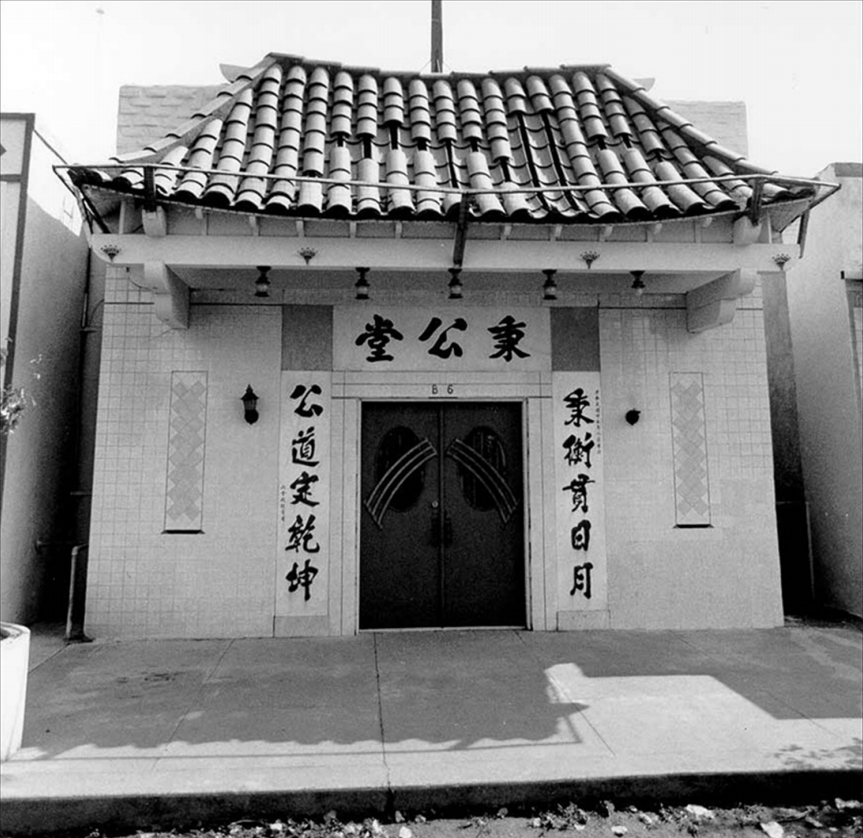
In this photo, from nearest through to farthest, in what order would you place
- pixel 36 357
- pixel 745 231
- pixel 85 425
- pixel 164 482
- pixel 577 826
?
pixel 577 826, pixel 745 231, pixel 164 482, pixel 36 357, pixel 85 425

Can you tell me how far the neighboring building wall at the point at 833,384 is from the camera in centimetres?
777

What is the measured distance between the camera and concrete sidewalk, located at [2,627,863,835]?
3705 millimetres

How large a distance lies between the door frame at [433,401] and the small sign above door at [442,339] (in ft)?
0.38

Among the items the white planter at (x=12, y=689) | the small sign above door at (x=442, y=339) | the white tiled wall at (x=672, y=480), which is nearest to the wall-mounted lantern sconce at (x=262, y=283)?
the small sign above door at (x=442, y=339)

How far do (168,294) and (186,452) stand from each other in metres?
1.61

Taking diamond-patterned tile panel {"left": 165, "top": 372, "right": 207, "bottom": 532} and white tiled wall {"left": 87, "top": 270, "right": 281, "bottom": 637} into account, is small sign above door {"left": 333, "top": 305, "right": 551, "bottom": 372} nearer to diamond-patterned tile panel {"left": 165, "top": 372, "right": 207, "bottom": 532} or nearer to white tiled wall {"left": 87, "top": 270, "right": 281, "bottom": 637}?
white tiled wall {"left": 87, "top": 270, "right": 281, "bottom": 637}

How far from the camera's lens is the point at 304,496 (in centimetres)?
707

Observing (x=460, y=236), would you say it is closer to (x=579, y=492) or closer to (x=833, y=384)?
(x=579, y=492)

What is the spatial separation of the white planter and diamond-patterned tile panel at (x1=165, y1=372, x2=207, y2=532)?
2.70 meters

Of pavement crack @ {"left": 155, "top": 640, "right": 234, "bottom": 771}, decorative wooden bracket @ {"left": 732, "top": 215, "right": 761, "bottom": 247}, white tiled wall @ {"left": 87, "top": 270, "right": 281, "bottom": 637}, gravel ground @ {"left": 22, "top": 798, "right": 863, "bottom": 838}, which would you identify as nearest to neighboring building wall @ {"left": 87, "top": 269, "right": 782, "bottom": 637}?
white tiled wall @ {"left": 87, "top": 270, "right": 281, "bottom": 637}

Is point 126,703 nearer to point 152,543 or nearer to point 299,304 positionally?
point 152,543

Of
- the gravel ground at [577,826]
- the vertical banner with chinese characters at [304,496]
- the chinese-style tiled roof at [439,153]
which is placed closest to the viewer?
the gravel ground at [577,826]

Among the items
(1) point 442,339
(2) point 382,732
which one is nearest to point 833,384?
(1) point 442,339

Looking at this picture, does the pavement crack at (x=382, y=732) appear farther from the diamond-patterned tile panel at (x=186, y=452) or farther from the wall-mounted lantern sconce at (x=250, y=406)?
the wall-mounted lantern sconce at (x=250, y=406)
